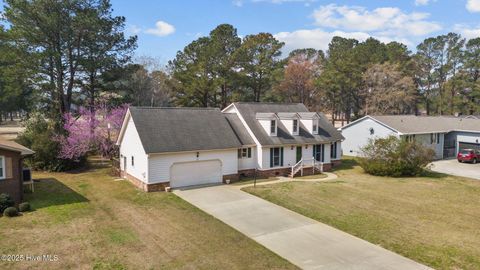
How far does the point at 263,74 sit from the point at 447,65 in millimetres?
38711

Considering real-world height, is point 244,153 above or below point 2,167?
below

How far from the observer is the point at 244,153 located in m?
24.2

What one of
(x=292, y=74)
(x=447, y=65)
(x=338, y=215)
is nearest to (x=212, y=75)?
(x=292, y=74)

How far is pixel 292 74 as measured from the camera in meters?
57.5

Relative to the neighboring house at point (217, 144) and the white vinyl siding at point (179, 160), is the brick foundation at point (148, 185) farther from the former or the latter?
the white vinyl siding at point (179, 160)

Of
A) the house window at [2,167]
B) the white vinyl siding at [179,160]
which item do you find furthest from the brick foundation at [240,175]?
the house window at [2,167]

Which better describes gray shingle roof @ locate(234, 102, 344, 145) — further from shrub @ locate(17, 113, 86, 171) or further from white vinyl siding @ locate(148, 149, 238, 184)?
shrub @ locate(17, 113, 86, 171)

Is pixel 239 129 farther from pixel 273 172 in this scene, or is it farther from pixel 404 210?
pixel 404 210

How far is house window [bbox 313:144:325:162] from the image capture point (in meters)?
27.3

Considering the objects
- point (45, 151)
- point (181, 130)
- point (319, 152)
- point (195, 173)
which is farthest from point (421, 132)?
point (45, 151)

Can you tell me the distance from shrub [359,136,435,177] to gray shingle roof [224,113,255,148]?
10506 mm

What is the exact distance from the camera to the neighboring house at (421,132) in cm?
3291

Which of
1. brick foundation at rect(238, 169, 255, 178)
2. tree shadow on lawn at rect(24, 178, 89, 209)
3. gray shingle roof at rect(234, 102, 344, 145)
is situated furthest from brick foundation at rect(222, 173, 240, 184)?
tree shadow on lawn at rect(24, 178, 89, 209)

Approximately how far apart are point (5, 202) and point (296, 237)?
13581 millimetres
